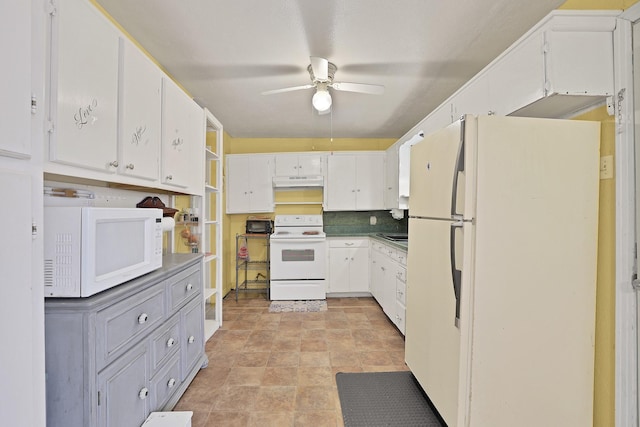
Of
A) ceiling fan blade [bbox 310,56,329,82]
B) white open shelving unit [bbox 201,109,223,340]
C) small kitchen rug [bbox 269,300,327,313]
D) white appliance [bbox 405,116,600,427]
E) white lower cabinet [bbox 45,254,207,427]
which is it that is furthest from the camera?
small kitchen rug [bbox 269,300,327,313]

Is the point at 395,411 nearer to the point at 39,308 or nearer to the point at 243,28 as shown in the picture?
the point at 39,308

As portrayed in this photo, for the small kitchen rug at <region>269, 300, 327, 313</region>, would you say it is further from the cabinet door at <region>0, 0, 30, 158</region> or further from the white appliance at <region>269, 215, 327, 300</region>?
the cabinet door at <region>0, 0, 30, 158</region>

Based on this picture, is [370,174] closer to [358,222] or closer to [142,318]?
[358,222]

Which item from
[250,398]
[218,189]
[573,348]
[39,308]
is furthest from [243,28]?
[573,348]

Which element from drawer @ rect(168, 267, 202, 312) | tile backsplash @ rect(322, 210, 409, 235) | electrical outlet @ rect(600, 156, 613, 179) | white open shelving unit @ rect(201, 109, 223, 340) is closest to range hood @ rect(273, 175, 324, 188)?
tile backsplash @ rect(322, 210, 409, 235)

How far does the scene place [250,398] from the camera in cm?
187

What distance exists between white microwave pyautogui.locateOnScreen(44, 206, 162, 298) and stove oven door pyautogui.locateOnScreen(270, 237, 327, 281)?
2539 millimetres

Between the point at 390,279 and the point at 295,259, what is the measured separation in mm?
1402

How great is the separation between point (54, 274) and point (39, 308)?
0.21 meters

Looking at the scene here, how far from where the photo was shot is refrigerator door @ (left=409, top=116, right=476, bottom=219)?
1336mm

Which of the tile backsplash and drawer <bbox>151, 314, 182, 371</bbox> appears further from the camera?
the tile backsplash

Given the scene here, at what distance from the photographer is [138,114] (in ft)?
5.23

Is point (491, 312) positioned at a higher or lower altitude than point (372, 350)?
higher

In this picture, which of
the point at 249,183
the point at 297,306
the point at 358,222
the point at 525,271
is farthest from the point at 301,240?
the point at 525,271
